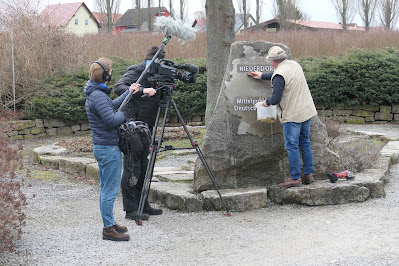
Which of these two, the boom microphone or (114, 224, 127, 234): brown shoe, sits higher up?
the boom microphone

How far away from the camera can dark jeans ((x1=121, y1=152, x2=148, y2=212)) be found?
18.1 feet

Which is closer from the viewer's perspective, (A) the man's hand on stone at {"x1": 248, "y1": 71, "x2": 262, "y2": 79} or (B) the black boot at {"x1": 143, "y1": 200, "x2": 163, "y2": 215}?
(B) the black boot at {"x1": 143, "y1": 200, "x2": 163, "y2": 215}

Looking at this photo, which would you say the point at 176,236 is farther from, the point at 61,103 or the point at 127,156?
the point at 61,103

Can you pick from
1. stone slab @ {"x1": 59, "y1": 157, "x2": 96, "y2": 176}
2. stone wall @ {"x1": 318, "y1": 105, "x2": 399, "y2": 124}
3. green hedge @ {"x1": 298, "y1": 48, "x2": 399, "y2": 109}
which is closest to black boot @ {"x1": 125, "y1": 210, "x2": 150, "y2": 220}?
stone slab @ {"x1": 59, "y1": 157, "x2": 96, "y2": 176}

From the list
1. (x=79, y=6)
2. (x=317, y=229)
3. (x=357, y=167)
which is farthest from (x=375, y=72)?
(x=79, y=6)

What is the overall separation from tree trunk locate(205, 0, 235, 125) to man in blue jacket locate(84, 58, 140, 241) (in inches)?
166

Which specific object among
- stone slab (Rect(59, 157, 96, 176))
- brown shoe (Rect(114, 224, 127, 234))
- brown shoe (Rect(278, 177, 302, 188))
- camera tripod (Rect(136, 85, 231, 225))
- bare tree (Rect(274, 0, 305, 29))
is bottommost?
stone slab (Rect(59, 157, 96, 176))

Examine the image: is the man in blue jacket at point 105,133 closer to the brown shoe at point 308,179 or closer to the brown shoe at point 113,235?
the brown shoe at point 113,235

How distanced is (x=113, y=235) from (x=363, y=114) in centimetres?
1099

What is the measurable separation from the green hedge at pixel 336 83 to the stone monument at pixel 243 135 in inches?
296

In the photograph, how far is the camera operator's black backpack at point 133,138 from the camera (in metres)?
5.06

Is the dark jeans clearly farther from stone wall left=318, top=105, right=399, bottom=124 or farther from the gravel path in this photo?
stone wall left=318, top=105, right=399, bottom=124

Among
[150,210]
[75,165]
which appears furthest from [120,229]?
[75,165]

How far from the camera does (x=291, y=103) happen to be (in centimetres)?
603
